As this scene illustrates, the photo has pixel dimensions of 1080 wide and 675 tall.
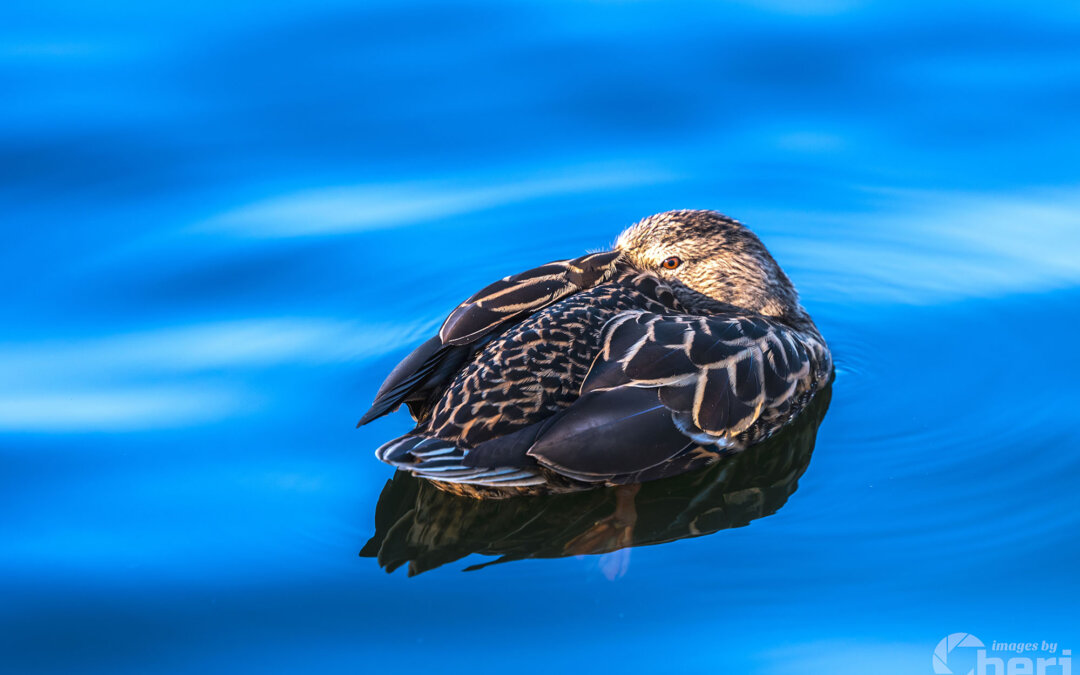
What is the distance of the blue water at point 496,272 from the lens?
15.5 ft

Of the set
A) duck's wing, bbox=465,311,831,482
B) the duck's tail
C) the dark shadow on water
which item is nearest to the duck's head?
duck's wing, bbox=465,311,831,482

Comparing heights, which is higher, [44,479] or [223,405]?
[223,405]

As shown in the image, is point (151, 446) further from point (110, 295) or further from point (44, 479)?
point (110, 295)

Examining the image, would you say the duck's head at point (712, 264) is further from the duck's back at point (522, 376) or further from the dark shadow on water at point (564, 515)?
the dark shadow on water at point (564, 515)

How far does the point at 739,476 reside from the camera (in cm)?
551

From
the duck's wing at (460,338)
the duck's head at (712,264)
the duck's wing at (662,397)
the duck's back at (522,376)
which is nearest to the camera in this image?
the duck's wing at (662,397)

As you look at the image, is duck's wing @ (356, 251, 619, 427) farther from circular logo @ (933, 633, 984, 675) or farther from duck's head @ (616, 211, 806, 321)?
circular logo @ (933, 633, 984, 675)

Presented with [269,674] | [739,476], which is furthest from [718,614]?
[269,674]

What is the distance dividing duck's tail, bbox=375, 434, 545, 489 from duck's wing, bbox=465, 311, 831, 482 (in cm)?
5

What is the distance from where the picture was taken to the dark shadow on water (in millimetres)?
5043

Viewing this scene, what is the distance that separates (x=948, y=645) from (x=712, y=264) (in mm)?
2257

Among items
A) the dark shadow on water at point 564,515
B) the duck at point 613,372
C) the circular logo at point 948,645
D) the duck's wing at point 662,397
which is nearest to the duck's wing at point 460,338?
the duck at point 613,372

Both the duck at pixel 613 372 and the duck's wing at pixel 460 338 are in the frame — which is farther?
the duck's wing at pixel 460 338

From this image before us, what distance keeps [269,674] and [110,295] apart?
3.20m
